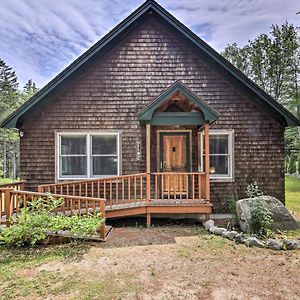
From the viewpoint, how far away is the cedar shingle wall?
28.8 ft

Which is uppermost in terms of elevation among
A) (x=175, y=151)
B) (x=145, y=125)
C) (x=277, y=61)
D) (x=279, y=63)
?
(x=277, y=61)

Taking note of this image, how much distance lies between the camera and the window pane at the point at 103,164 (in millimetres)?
8945

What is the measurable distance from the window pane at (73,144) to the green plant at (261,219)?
18.9ft

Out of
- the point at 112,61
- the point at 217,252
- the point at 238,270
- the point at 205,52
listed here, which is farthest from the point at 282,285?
the point at 112,61

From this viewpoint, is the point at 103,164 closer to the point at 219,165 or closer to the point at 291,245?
the point at 219,165

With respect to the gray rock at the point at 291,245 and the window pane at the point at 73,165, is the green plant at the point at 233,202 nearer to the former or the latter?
the gray rock at the point at 291,245

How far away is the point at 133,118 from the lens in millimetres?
8891

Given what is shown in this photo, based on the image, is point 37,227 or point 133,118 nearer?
point 37,227

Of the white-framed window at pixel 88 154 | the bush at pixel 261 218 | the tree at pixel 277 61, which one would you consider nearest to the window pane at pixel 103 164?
the white-framed window at pixel 88 154

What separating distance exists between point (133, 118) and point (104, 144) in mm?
1363

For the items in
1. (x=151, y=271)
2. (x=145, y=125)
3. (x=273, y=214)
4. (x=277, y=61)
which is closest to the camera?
(x=151, y=271)

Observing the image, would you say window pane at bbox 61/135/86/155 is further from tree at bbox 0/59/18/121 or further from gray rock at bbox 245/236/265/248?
tree at bbox 0/59/18/121

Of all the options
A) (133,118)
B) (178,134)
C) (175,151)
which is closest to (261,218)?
(175,151)

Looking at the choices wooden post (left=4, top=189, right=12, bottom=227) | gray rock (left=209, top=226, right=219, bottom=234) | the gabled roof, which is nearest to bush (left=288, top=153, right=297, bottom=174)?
the gabled roof
